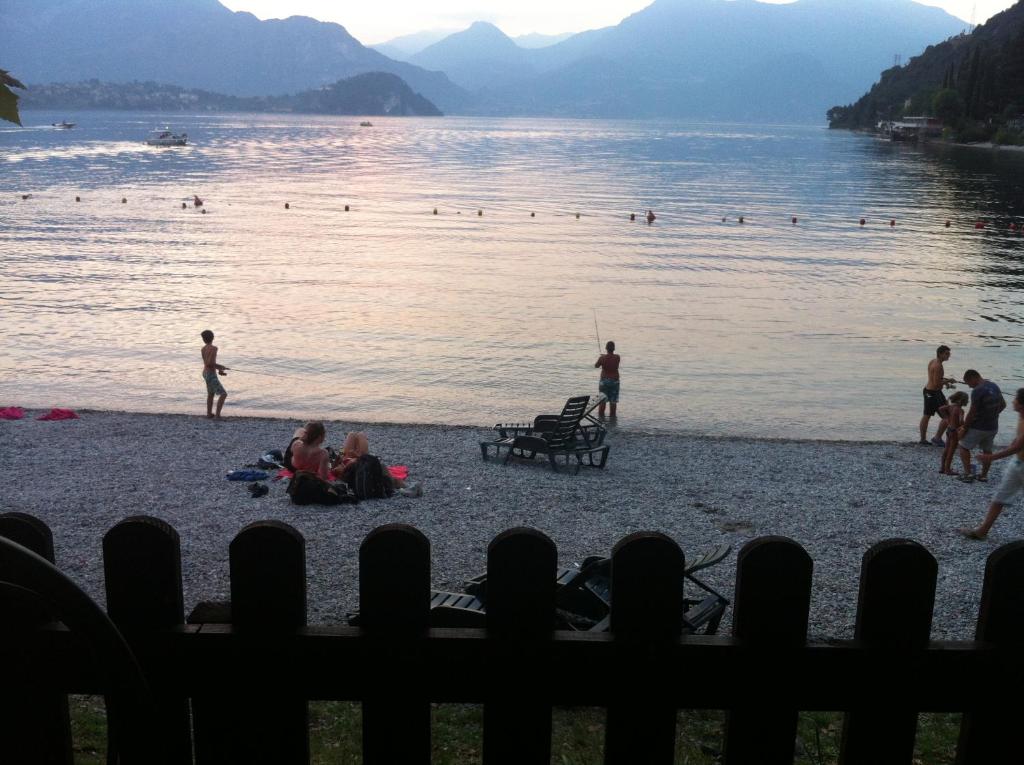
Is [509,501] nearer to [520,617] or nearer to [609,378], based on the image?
[609,378]

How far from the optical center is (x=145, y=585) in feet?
7.46

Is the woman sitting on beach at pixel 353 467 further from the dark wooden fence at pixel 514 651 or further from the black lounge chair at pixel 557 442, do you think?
the dark wooden fence at pixel 514 651

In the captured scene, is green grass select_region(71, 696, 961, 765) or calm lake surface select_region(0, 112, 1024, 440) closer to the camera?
green grass select_region(71, 696, 961, 765)

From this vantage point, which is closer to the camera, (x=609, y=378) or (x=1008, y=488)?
(x=1008, y=488)

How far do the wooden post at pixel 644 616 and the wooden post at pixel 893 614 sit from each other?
0.43m

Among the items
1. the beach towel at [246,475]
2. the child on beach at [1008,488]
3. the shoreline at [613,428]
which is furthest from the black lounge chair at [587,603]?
the shoreline at [613,428]

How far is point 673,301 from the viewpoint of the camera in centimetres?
3619

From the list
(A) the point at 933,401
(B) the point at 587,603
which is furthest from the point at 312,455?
(A) the point at 933,401

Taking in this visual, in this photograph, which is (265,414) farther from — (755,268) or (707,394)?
(755,268)

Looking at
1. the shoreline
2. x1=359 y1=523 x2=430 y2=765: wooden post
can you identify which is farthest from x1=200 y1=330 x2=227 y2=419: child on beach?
x1=359 y1=523 x2=430 y2=765: wooden post

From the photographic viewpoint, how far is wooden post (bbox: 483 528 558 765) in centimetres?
230

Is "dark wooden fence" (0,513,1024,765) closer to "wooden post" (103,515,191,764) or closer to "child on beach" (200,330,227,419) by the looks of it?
"wooden post" (103,515,191,764)

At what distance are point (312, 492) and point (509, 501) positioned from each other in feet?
8.24

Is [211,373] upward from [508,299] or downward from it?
upward
